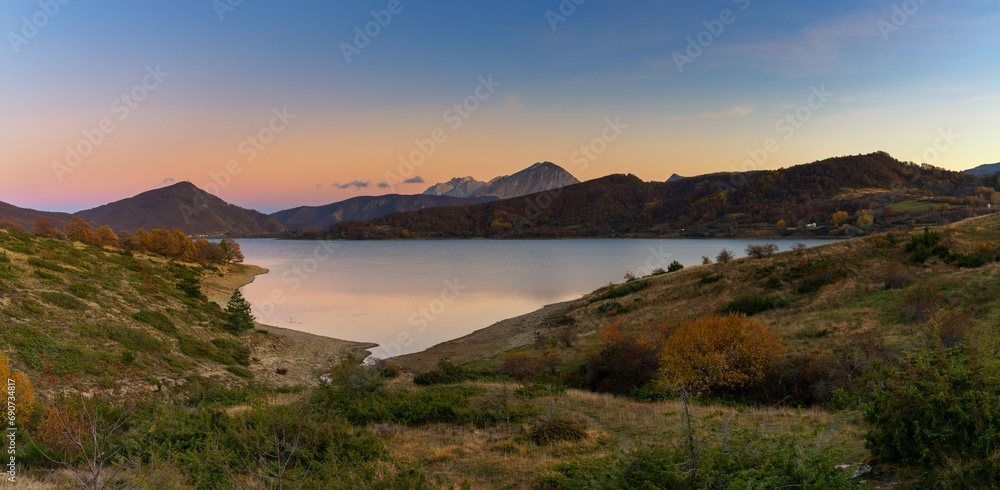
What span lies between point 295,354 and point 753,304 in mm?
26976

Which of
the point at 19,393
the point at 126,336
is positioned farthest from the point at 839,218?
the point at 19,393

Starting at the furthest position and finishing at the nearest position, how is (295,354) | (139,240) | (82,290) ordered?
(139,240) < (295,354) < (82,290)

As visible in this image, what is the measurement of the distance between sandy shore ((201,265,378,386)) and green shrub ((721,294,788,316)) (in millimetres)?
21965

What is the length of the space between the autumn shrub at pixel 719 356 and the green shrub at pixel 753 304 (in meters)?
11.2

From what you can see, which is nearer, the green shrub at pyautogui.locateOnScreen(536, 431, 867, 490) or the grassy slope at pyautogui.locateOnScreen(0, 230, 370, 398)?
the green shrub at pyautogui.locateOnScreen(536, 431, 867, 490)

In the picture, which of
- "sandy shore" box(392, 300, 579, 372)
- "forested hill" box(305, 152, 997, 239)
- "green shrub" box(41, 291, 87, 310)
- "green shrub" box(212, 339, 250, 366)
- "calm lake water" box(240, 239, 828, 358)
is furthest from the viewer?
"forested hill" box(305, 152, 997, 239)

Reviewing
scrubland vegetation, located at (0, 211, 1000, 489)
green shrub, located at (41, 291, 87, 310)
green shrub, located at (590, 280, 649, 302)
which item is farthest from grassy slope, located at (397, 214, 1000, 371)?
green shrub, located at (41, 291, 87, 310)

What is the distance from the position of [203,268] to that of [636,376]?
2410 inches

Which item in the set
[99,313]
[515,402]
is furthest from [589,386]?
[99,313]

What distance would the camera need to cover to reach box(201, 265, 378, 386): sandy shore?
83.8 feet

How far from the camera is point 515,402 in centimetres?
1541

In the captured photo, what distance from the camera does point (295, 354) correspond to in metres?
30.7

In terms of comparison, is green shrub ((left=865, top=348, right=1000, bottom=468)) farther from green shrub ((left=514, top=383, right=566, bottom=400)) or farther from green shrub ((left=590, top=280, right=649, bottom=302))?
green shrub ((left=590, top=280, right=649, bottom=302))

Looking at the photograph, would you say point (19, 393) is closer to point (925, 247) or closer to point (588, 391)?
point (588, 391)
